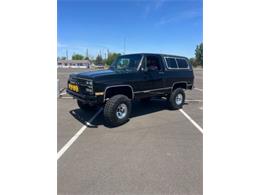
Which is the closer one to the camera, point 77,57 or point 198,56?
point 198,56

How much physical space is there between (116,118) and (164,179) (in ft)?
8.02

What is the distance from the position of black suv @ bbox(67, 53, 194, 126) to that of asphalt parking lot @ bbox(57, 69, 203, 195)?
0.66 meters

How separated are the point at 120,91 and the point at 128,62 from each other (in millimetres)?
1271

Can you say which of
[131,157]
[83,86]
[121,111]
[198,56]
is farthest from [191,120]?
[198,56]

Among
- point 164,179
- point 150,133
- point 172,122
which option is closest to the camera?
point 164,179

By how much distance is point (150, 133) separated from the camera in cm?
439

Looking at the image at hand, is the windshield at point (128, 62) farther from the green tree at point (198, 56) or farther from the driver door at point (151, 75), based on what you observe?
the green tree at point (198, 56)

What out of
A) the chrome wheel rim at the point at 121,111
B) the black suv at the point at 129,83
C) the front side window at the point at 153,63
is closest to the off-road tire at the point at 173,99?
the black suv at the point at 129,83

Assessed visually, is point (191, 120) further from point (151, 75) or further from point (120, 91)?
point (120, 91)

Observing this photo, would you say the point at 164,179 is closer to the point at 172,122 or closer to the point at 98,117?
the point at 172,122

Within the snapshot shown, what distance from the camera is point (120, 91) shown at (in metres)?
5.15

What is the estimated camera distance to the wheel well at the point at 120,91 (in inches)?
191

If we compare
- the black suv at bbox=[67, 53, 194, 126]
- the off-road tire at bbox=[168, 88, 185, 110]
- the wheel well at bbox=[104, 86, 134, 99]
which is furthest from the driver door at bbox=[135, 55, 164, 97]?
the off-road tire at bbox=[168, 88, 185, 110]

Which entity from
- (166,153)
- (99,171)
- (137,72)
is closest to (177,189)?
(166,153)
